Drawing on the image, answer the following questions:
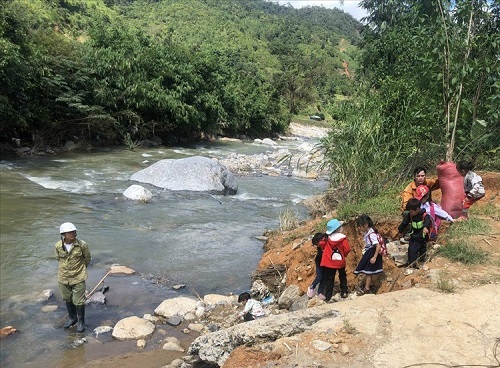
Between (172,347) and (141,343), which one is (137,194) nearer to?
(141,343)

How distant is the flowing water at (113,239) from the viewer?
227 inches

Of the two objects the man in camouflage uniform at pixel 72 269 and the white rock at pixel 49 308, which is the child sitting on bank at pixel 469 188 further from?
the white rock at pixel 49 308

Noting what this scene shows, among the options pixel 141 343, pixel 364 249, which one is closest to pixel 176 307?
pixel 141 343

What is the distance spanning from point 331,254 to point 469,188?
2.63 m

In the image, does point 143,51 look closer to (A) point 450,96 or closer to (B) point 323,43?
(A) point 450,96

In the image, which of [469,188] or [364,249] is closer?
[364,249]

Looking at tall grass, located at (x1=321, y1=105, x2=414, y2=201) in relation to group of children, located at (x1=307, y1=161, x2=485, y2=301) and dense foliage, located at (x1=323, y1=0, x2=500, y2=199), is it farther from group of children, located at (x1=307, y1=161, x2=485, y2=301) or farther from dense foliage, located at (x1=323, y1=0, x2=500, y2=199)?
group of children, located at (x1=307, y1=161, x2=485, y2=301)

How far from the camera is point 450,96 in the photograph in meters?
8.21

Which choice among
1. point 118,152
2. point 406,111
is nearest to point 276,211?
point 406,111

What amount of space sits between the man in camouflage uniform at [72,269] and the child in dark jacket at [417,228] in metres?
4.06

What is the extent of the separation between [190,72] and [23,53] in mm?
10425

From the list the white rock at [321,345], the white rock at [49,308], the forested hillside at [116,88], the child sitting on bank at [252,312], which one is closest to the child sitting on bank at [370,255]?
the child sitting on bank at [252,312]

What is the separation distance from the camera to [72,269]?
5.39 metres

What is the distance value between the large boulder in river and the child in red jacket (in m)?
8.49
